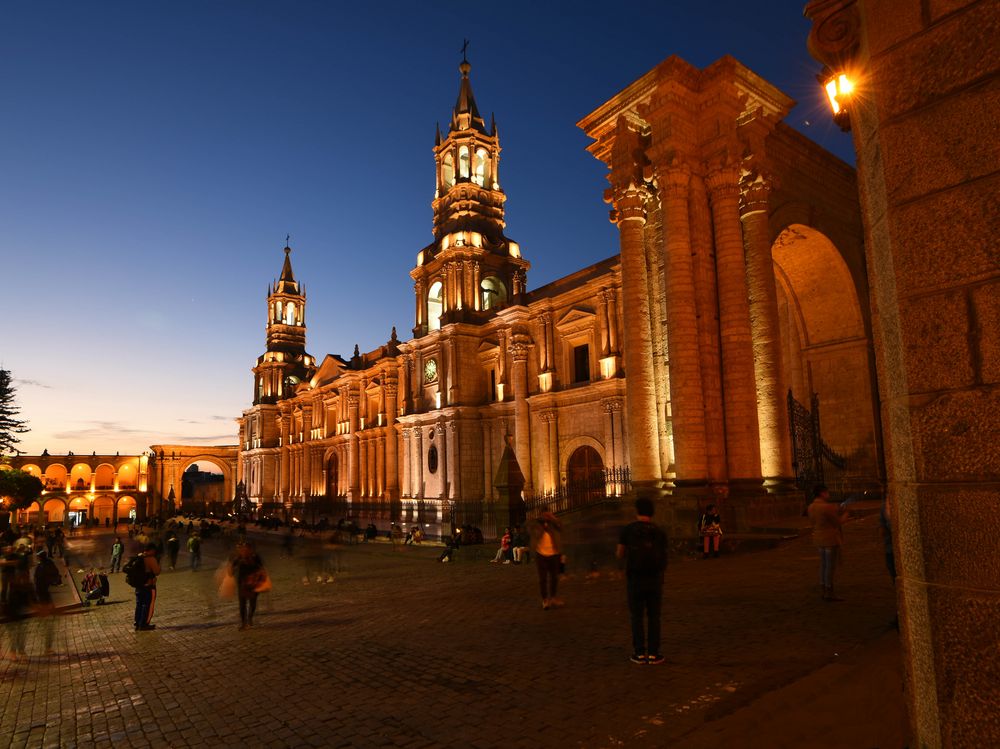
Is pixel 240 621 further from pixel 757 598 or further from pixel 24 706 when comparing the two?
pixel 757 598

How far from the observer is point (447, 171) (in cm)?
3988

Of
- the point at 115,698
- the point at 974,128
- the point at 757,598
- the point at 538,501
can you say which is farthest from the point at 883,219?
the point at 538,501

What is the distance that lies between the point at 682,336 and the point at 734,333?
49.4 inches

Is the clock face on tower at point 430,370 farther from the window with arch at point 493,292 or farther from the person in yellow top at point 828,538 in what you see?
the person in yellow top at point 828,538

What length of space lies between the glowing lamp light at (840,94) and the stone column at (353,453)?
42.5 m

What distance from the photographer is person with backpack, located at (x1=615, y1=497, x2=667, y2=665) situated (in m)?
5.25

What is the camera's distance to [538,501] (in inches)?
1022

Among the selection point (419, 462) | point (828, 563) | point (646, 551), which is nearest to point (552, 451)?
point (419, 462)

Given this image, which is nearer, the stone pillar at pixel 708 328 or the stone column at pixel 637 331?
the stone pillar at pixel 708 328

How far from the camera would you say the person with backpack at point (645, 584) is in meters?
5.25

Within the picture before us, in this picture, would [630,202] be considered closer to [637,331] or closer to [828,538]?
[637,331]

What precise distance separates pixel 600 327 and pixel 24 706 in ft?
76.2

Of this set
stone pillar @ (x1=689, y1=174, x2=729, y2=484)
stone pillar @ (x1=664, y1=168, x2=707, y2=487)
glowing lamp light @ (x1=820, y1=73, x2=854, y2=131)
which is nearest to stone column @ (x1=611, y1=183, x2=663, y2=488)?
stone pillar @ (x1=664, y1=168, x2=707, y2=487)

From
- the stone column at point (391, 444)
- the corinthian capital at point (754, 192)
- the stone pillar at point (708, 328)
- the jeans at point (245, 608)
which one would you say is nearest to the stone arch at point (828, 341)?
the corinthian capital at point (754, 192)
